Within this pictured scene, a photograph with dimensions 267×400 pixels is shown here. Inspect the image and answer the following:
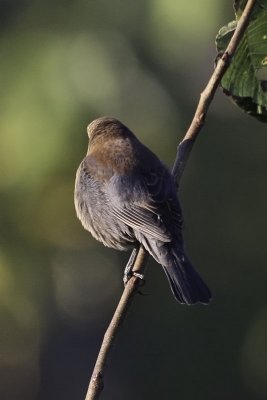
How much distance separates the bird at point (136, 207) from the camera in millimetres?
4609

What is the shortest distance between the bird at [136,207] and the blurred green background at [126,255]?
21.7ft

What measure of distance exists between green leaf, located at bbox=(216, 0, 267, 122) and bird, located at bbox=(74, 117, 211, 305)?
92cm

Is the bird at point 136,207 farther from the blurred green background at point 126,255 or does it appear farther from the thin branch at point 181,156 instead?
the blurred green background at point 126,255

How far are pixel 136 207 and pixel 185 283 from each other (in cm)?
52

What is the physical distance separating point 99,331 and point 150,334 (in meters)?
0.64

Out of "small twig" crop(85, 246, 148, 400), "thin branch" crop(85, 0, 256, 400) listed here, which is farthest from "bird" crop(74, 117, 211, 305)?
"small twig" crop(85, 246, 148, 400)

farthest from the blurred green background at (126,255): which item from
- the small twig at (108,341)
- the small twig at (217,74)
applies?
the small twig at (108,341)

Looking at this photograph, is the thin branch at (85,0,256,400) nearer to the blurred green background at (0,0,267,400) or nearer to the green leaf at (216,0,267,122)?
the green leaf at (216,0,267,122)

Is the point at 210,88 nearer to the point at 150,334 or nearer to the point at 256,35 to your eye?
the point at 256,35

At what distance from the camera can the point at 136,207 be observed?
4914 millimetres

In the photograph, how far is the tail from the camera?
4434mm

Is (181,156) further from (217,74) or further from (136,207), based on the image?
(136,207)

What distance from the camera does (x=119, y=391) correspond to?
1379cm

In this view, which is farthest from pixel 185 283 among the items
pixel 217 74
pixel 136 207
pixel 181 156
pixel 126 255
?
pixel 126 255
